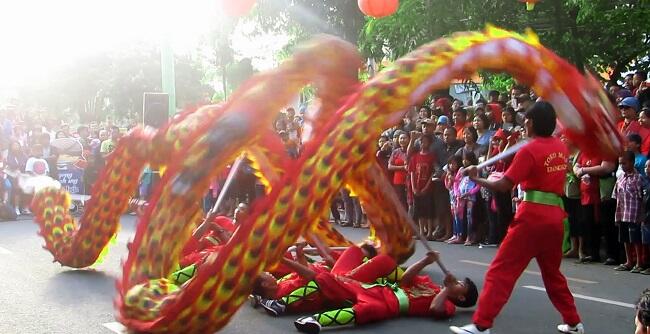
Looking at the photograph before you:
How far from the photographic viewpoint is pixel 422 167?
11.4m

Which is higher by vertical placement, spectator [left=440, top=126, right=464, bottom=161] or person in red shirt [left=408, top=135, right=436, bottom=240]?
spectator [left=440, top=126, right=464, bottom=161]

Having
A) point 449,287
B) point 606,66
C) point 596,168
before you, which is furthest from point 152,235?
point 606,66

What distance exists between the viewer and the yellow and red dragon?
15.9 feet

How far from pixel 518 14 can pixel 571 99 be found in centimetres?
775

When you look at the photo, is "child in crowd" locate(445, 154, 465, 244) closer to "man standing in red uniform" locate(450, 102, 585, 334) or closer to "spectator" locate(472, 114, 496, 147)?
"spectator" locate(472, 114, 496, 147)

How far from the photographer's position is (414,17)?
13.3m

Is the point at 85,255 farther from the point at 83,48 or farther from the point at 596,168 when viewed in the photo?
the point at 83,48

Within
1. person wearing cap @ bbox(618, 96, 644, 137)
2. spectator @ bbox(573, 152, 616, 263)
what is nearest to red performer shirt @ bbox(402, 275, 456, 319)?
spectator @ bbox(573, 152, 616, 263)

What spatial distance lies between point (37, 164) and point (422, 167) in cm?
785

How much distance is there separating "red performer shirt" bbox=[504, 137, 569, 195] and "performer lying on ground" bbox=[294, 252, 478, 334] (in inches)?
43.3

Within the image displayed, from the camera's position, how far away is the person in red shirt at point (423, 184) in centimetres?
1138

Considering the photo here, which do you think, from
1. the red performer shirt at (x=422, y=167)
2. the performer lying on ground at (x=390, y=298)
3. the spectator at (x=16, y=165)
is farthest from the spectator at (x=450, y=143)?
the spectator at (x=16, y=165)

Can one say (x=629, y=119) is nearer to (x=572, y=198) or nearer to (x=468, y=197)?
(x=572, y=198)

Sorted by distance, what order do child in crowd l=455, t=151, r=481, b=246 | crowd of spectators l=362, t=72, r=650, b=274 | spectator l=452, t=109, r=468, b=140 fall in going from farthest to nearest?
spectator l=452, t=109, r=468, b=140
child in crowd l=455, t=151, r=481, b=246
crowd of spectators l=362, t=72, r=650, b=274
